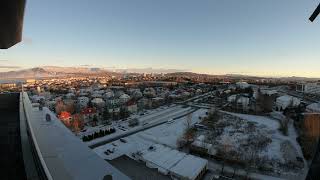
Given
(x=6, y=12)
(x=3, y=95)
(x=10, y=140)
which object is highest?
(x=6, y=12)

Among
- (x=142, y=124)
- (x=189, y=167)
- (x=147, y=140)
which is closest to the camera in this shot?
(x=189, y=167)

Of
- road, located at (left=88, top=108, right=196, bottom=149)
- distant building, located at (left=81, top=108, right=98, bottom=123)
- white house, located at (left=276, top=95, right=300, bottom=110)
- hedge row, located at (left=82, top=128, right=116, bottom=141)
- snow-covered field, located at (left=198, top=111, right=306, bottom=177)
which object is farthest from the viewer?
white house, located at (left=276, top=95, right=300, bottom=110)

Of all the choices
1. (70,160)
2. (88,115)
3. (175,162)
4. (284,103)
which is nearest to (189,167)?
(175,162)

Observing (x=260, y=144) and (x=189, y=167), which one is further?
(x=260, y=144)

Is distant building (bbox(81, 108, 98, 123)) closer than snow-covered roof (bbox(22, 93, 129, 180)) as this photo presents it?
No

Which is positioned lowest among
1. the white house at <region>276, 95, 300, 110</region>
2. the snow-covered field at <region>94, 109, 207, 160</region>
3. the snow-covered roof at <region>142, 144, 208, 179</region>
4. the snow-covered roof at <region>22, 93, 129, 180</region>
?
the snow-covered field at <region>94, 109, 207, 160</region>

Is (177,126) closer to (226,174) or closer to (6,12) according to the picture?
(226,174)

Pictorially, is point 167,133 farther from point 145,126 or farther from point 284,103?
point 284,103

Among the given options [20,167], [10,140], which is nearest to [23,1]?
[20,167]

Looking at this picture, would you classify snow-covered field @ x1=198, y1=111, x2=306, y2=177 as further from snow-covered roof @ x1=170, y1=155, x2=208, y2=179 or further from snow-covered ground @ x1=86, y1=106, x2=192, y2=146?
snow-covered ground @ x1=86, y1=106, x2=192, y2=146

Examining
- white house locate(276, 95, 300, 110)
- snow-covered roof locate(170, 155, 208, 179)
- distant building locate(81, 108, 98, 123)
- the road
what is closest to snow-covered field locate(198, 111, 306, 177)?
snow-covered roof locate(170, 155, 208, 179)

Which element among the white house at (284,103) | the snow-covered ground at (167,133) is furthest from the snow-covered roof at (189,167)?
the white house at (284,103)
